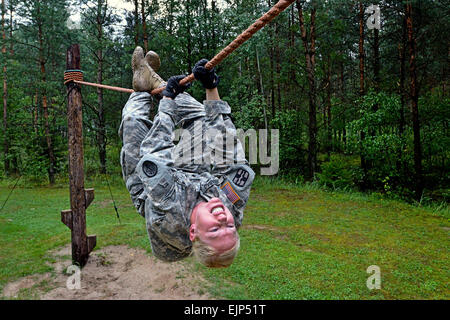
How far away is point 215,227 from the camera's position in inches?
74.9

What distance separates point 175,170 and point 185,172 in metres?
0.28

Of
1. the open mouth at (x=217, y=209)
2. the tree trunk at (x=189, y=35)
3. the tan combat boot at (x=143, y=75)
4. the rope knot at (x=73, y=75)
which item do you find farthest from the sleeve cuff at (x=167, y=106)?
the tree trunk at (x=189, y=35)

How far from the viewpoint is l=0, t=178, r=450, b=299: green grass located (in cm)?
440

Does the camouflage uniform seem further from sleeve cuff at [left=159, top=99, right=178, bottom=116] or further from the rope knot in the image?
the rope knot

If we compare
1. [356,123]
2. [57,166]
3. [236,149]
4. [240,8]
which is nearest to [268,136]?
[356,123]

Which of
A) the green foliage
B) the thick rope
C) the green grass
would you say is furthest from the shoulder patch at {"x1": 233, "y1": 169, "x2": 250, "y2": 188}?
the green foliage

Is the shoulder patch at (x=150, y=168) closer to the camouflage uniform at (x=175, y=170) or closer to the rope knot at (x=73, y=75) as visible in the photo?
the camouflage uniform at (x=175, y=170)

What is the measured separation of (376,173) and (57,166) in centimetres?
1178

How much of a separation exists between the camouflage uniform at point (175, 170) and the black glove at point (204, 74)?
136 millimetres

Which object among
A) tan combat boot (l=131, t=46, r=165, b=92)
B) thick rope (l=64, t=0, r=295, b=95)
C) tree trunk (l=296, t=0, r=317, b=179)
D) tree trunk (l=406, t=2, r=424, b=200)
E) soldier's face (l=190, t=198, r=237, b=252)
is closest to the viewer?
thick rope (l=64, t=0, r=295, b=95)

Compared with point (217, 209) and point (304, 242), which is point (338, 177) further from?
point (217, 209)

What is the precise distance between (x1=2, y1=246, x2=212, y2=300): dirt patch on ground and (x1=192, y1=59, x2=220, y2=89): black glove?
2.89 meters

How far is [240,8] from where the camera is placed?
11.1 m

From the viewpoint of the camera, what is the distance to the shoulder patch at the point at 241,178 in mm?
2230
